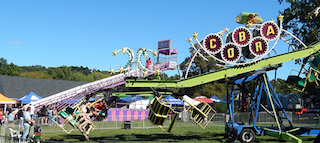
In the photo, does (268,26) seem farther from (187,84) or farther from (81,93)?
(81,93)

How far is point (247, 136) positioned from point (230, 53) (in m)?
4.42

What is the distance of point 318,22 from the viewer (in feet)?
94.3

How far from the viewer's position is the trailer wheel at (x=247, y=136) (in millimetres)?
15922

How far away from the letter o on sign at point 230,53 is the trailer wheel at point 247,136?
375 centimetres

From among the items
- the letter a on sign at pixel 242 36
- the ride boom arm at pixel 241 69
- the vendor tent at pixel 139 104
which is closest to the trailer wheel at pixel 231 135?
the ride boom arm at pixel 241 69

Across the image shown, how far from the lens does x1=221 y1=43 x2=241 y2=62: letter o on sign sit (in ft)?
53.1

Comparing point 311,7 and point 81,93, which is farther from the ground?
point 311,7

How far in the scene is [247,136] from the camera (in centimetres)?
1608

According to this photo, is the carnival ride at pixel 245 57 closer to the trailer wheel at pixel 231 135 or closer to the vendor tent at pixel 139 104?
the trailer wheel at pixel 231 135

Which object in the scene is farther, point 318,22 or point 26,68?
point 26,68

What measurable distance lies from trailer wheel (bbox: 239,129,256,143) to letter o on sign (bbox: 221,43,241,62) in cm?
375

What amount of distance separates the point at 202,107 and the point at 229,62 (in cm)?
275

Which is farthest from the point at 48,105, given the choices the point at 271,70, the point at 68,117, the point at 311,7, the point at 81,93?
the point at 311,7

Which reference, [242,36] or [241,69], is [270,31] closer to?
[242,36]
